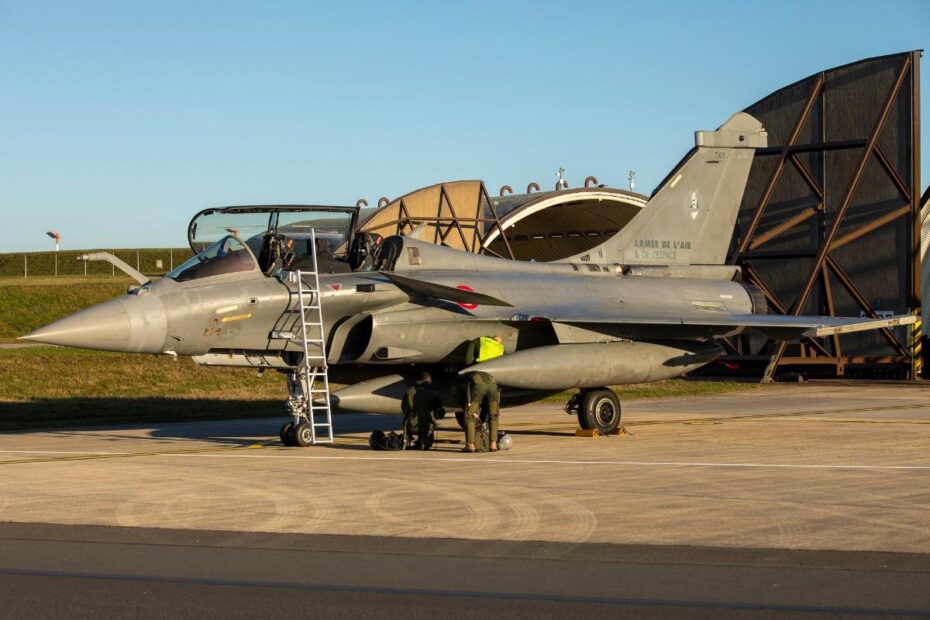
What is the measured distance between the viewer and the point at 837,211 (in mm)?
32062

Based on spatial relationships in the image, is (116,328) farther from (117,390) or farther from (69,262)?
(69,262)

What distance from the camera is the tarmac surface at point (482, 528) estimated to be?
263 inches

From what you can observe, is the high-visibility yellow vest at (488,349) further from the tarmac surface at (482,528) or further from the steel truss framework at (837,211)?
the steel truss framework at (837,211)

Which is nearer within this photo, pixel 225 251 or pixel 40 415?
pixel 225 251

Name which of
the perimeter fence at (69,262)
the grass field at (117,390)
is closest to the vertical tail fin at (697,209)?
the grass field at (117,390)

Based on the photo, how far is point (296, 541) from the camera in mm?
8641

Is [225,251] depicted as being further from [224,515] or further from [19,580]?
[19,580]

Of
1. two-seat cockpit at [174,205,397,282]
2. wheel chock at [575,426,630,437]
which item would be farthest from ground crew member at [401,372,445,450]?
wheel chock at [575,426,630,437]

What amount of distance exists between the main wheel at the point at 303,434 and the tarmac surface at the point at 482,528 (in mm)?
267

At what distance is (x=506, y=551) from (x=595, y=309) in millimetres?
10110

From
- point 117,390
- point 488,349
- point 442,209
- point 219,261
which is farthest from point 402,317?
point 442,209

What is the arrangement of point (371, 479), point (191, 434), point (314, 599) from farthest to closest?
point (191, 434) → point (371, 479) → point (314, 599)

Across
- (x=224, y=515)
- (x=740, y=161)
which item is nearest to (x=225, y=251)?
(x=224, y=515)

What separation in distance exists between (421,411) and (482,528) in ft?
21.9
